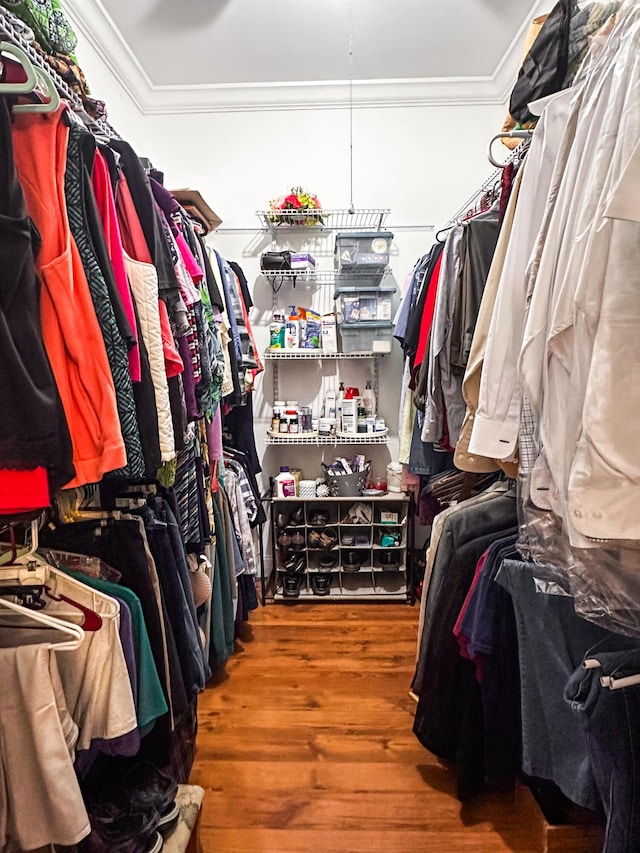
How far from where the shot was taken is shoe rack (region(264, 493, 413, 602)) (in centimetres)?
288

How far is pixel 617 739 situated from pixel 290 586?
215 cm

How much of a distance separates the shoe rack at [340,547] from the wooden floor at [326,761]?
351 mm

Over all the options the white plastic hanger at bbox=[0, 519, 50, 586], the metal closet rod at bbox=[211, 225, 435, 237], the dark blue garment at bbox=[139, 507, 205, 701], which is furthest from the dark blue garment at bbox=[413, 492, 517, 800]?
the metal closet rod at bbox=[211, 225, 435, 237]

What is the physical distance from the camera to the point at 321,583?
2924mm

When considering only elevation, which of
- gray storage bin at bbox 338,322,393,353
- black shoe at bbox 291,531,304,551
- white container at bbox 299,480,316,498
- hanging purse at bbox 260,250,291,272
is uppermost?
hanging purse at bbox 260,250,291,272

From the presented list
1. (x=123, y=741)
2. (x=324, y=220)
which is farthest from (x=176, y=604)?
(x=324, y=220)

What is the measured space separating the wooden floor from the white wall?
2.11 m

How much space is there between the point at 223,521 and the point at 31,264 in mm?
1509

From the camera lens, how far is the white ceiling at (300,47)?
7.47 feet

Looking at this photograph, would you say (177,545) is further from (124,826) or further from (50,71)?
(50,71)

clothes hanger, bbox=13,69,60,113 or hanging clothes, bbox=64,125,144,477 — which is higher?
clothes hanger, bbox=13,69,60,113

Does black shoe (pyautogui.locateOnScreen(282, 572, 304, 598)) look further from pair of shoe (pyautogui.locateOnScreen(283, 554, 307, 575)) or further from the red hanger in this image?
the red hanger

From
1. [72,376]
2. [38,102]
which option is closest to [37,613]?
A: [72,376]

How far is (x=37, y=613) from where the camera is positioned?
1005 mm
